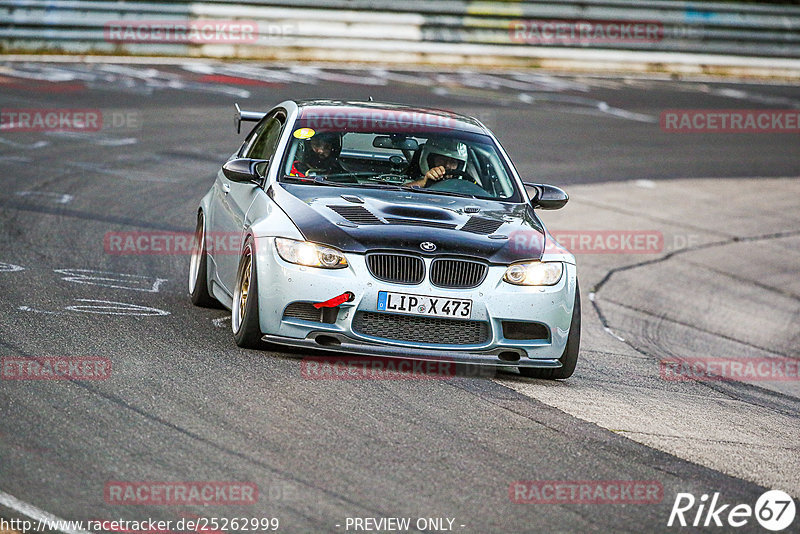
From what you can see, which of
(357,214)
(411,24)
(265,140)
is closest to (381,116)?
(265,140)

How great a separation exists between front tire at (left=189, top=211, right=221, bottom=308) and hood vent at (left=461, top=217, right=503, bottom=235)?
2311mm

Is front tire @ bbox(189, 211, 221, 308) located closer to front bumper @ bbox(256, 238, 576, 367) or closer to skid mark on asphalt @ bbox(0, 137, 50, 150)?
front bumper @ bbox(256, 238, 576, 367)

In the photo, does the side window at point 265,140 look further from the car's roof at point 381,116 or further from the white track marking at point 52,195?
the white track marking at point 52,195

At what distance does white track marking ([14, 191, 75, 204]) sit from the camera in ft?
45.8

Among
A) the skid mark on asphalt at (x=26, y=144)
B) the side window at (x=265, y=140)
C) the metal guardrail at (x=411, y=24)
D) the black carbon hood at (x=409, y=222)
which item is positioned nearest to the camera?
the black carbon hood at (x=409, y=222)

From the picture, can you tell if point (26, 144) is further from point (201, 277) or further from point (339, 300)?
point (339, 300)

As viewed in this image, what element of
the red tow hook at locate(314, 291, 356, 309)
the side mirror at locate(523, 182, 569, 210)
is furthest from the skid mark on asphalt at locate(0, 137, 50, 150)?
the red tow hook at locate(314, 291, 356, 309)

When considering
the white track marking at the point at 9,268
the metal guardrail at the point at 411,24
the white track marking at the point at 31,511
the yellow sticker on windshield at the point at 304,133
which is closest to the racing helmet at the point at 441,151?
the yellow sticker on windshield at the point at 304,133

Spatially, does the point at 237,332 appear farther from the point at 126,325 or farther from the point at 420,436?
the point at 420,436

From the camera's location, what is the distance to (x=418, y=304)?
24.8ft

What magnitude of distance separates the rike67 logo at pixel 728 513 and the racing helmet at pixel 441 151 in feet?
12.6

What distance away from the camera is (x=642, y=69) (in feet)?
97.2

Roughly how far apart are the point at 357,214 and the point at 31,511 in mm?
3442

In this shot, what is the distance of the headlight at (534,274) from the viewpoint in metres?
7.77
